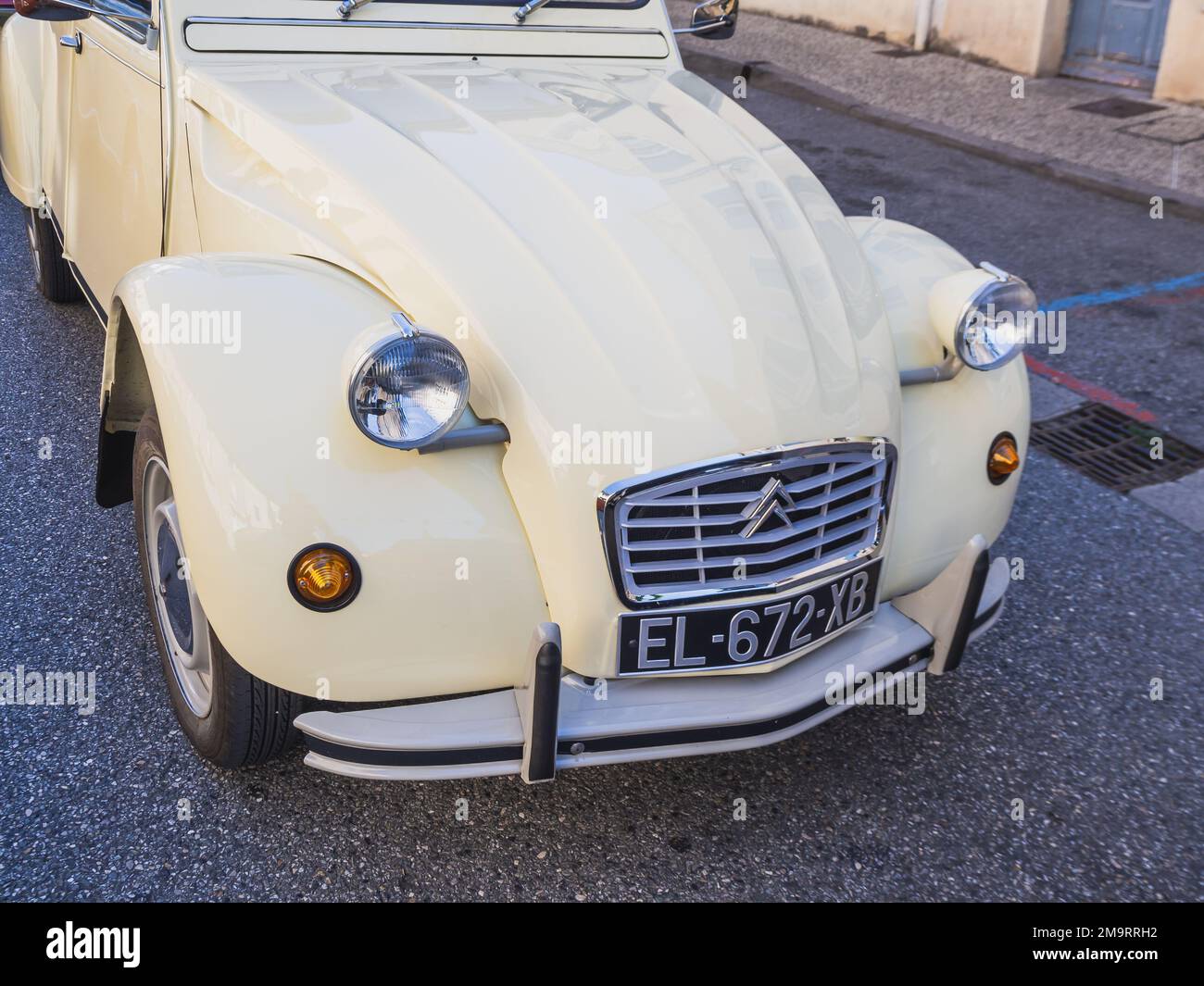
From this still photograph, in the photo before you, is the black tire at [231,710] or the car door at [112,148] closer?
the black tire at [231,710]

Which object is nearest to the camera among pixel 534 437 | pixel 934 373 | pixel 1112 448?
pixel 534 437

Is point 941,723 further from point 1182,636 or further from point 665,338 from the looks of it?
point 665,338

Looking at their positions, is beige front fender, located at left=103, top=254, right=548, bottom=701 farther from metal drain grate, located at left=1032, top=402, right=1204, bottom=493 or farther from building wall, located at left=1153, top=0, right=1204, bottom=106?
building wall, located at left=1153, top=0, right=1204, bottom=106

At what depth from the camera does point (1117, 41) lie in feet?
30.8

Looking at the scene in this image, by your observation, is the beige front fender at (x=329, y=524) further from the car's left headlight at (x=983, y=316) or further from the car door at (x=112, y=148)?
the car door at (x=112, y=148)

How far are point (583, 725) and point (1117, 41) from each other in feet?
30.3

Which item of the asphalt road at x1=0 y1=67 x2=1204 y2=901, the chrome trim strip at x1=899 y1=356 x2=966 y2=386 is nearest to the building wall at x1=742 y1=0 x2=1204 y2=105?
the asphalt road at x1=0 y1=67 x2=1204 y2=901

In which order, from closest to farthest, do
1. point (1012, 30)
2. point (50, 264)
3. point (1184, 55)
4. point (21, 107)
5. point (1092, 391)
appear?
point (1092, 391)
point (21, 107)
point (50, 264)
point (1184, 55)
point (1012, 30)

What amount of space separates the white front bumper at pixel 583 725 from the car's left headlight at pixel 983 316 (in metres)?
0.84

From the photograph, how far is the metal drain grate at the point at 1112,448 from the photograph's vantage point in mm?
4164

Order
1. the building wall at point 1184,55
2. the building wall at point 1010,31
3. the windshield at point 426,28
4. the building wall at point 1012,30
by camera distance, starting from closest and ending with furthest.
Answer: the windshield at point 426,28, the building wall at point 1184,55, the building wall at point 1012,30, the building wall at point 1010,31

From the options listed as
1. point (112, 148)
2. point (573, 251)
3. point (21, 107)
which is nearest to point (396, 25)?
point (112, 148)

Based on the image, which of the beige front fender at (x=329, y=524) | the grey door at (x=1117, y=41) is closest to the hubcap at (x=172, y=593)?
the beige front fender at (x=329, y=524)

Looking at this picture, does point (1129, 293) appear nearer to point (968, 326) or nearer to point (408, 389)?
point (968, 326)
